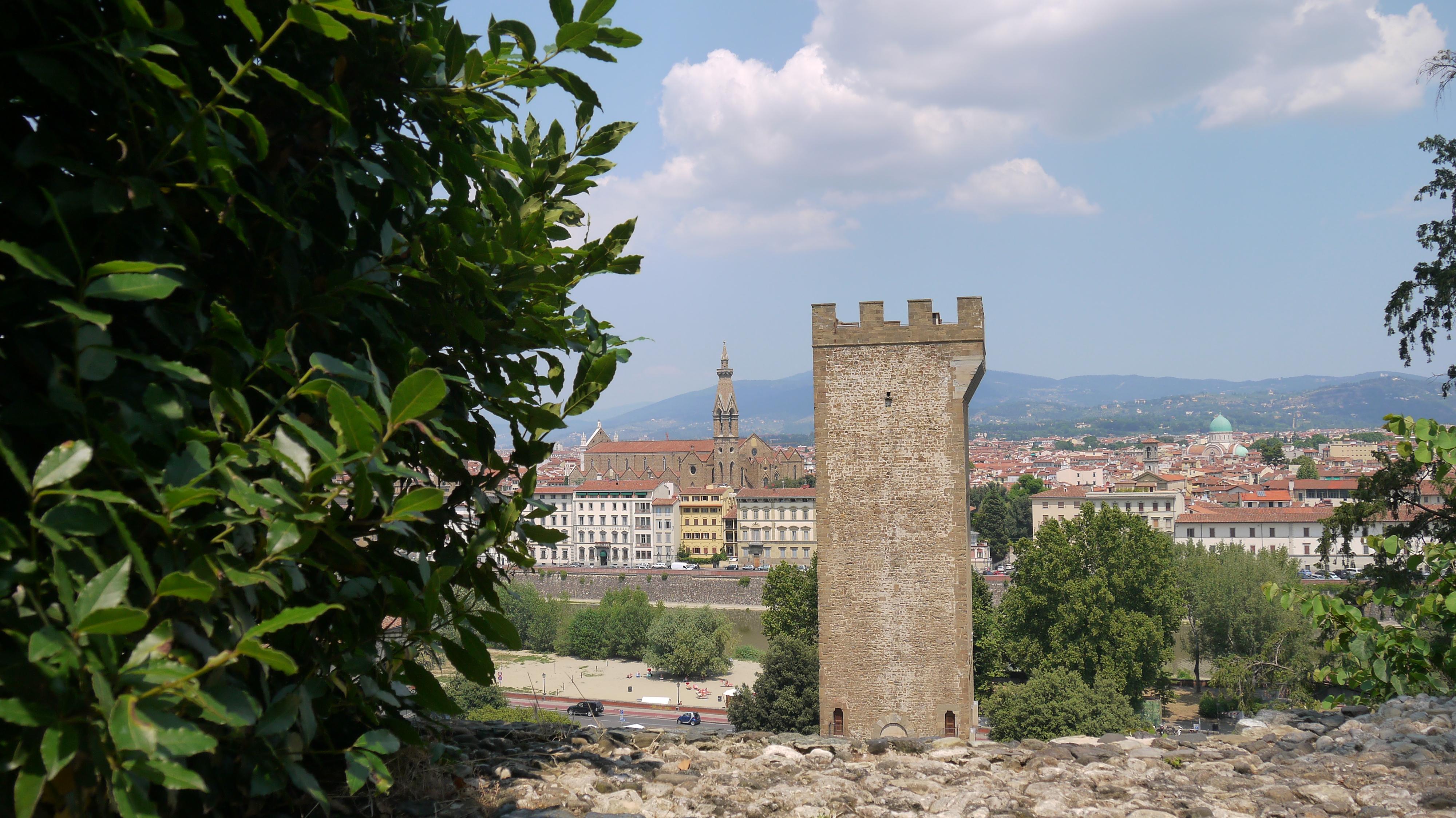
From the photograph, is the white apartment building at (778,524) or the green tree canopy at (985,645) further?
the white apartment building at (778,524)

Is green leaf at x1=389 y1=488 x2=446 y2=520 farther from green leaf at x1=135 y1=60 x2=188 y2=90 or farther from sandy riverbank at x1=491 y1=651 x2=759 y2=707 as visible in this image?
sandy riverbank at x1=491 y1=651 x2=759 y2=707

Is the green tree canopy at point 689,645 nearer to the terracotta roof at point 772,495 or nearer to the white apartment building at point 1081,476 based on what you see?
the terracotta roof at point 772,495

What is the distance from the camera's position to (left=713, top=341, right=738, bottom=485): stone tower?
8988 cm

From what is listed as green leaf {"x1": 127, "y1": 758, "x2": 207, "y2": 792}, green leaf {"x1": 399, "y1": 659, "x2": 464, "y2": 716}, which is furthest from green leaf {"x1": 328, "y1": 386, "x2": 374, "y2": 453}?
green leaf {"x1": 399, "y1": 659, "x2": 464, "y2": 716}

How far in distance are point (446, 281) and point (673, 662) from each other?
38039 millimetres

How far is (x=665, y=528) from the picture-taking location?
72.8m

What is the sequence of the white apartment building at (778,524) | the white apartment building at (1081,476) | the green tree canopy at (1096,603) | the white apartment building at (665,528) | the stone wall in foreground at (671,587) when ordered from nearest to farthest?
1. the green tree canopy at (1096,603)
2. the stone wall in foreground at (671,587)
3. the white apartment building at (778,524)
4. the white apartment building at (665,528)
5. the white apartment building at (1081,476)

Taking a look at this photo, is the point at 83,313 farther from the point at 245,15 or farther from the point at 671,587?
the point at 671,587

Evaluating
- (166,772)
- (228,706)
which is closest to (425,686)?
(228,706)

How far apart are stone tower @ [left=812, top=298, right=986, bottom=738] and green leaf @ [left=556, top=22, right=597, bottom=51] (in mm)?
12562

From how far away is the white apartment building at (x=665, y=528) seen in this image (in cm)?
7244

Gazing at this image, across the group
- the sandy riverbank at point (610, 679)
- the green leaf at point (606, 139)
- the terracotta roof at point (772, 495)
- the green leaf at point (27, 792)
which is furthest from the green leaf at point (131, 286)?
the terracotta roof at point (772, 495)

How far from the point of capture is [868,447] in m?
14.5

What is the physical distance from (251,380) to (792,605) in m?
27.1
